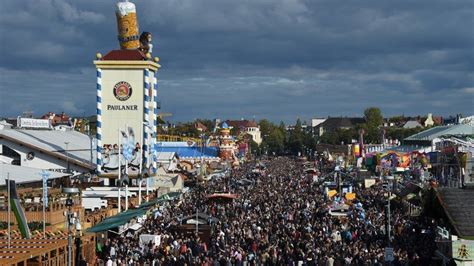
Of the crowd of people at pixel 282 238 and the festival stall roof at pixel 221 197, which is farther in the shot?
the festival stall roof at pixel 221 197

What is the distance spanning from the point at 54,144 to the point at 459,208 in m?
37.9

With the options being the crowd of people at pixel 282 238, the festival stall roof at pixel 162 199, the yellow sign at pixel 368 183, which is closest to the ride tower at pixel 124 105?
the festival stall roof at pixel 162 199

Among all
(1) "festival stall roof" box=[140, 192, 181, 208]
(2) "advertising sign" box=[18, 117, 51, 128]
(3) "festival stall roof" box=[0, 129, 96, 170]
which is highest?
(2) "advertising sign" box=[18, 117, 51, 128]

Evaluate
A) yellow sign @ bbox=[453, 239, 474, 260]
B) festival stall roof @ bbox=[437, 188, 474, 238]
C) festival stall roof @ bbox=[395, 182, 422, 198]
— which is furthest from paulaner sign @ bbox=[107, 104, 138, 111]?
yellow sign @ bbox=[453, 239, 474, 260]

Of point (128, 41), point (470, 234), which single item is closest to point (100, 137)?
point (128, 41)

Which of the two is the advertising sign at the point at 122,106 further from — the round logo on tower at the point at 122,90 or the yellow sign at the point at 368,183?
the yellow sign at the point at 368,183

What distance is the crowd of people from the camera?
2711 cm

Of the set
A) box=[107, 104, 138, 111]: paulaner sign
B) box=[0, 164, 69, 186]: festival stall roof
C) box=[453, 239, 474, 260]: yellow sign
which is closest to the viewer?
box=[453, 239, 474, 260]: yellow sign

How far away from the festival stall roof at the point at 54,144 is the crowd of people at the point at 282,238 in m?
9.60

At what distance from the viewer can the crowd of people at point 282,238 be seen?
2711 cm

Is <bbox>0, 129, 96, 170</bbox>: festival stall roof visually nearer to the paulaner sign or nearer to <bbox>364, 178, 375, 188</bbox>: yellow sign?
the paulaner sign

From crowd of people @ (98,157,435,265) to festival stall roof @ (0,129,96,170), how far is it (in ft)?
31.5

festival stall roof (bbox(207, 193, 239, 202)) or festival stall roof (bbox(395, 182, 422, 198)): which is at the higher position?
festival stall roof (bbox(395, 182, 422, 198))

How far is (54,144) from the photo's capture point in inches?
2245
